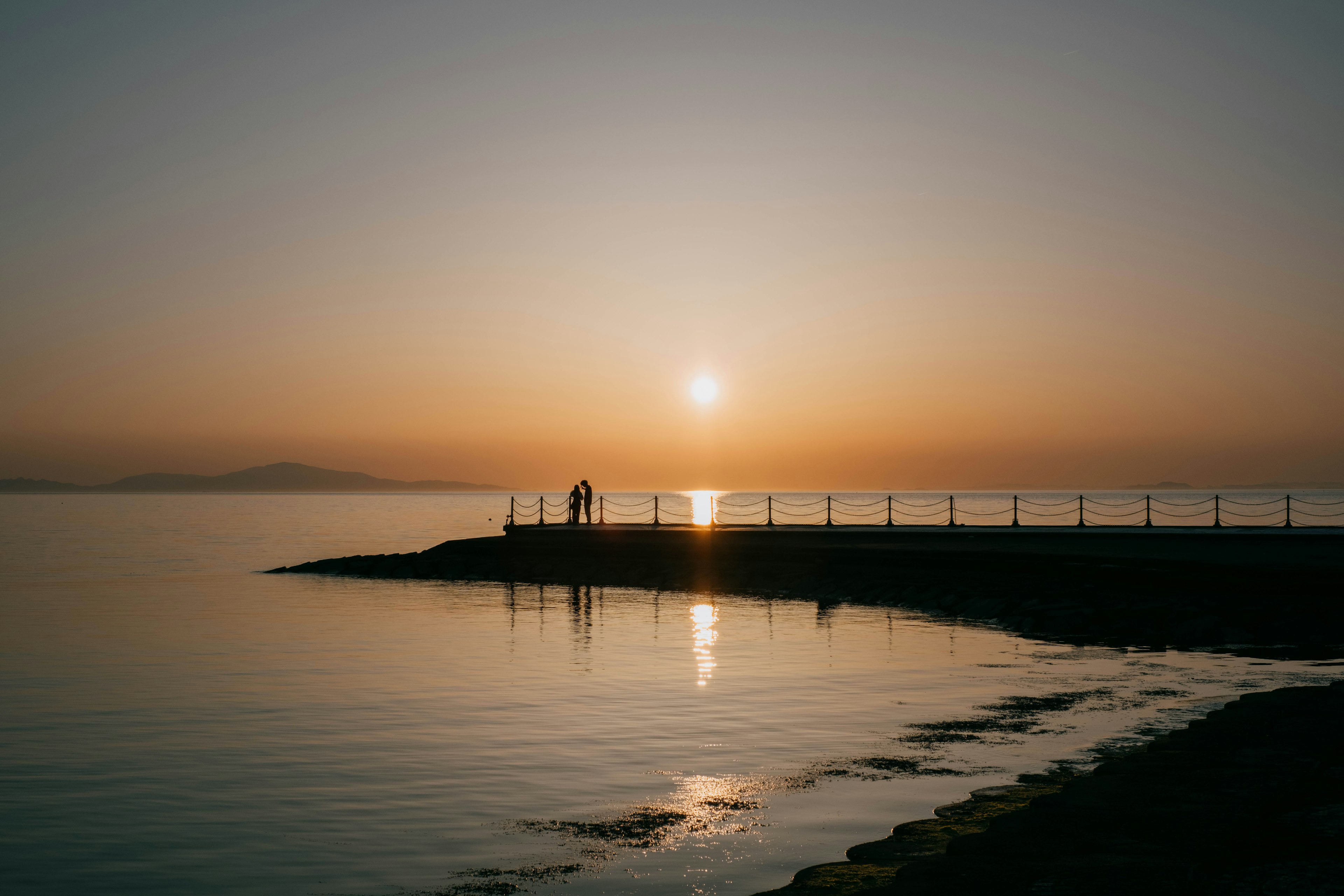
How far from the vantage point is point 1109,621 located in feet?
75.2

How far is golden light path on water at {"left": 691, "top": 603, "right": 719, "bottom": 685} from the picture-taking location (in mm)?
18531

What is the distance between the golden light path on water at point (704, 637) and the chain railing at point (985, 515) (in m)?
15.2

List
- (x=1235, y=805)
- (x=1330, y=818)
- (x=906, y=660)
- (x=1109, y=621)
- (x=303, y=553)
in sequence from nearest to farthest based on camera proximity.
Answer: (x=1330, y=818) < (x=1235, y=805) < (x=906, y=660) < (x=1109, y=621) < (x=303, y=553)

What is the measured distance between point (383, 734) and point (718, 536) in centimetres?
2797

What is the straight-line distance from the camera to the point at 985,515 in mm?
92375

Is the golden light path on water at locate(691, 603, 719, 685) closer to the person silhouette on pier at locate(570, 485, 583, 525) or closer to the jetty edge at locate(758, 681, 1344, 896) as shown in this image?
the jetty edge at locate(758, 681, 1344, 896)

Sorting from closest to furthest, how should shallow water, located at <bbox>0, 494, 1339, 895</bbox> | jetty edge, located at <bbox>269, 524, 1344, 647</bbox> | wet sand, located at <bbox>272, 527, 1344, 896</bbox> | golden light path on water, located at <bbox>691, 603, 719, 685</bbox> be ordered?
wet sand, located at <bbox>272, 527, 1344, 896</bbox>
shallow water, located at <bbox>0, 494, 1339, 895</bbox>
golden light path on water, located at <bbox>691, 603, 719, 685</bbox>
jetty edge, located at <bbox>269, 524, 1344, 647</bbox>

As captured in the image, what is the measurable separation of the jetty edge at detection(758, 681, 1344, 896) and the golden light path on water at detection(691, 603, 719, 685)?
29.2 ft

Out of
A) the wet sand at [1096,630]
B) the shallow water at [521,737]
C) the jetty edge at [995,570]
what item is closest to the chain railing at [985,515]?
the jetty edge at [995,570]

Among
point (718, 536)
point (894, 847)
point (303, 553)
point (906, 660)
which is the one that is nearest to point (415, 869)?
point (894, 847)

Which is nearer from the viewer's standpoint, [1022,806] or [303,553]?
[1022,806]

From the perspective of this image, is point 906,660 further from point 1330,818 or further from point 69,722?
point 69,722

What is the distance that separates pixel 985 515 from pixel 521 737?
278ft

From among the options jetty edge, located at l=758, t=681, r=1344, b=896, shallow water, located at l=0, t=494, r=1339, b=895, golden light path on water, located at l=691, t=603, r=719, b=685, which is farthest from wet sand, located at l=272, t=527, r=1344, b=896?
golden light path on water, located at l=691, t=603, r=719, b=685
